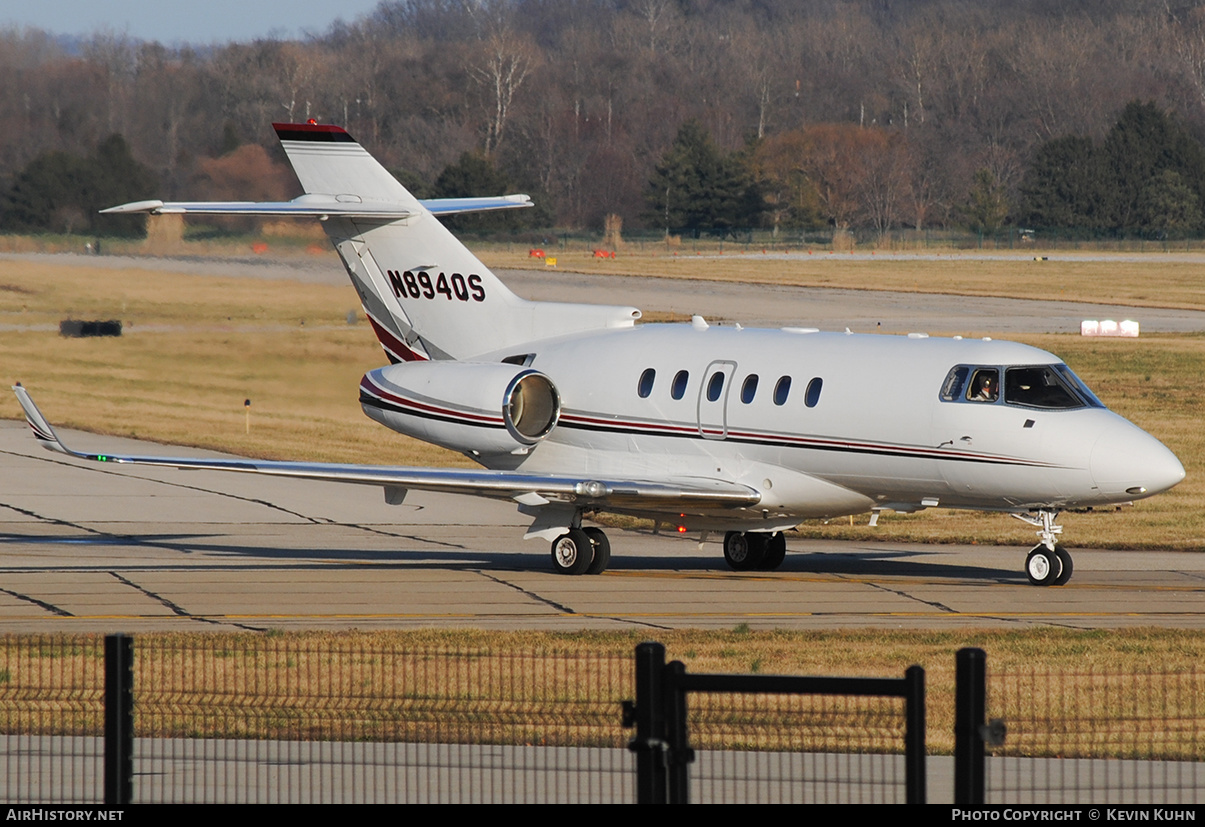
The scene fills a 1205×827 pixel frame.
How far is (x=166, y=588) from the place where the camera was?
67.7 ft

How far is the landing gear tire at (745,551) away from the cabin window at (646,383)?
2369 millimetres

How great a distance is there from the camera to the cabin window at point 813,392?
22.0m

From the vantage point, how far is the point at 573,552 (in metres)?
22.7

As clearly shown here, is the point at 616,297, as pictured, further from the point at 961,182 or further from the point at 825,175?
the point at 961,182

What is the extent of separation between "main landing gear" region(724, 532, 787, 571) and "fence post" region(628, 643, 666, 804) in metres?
16.0

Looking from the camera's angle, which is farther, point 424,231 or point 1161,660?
point 424,231

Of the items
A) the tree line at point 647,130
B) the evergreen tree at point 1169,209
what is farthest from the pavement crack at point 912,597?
the evergreen tree at point 1169,209

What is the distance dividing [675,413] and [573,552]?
2.35 metres

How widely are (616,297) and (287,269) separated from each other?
35687mm

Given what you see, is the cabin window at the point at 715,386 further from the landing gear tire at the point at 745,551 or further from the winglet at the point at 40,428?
the winglet at the point at 40,428

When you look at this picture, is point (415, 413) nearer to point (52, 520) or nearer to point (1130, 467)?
point (52, 520)

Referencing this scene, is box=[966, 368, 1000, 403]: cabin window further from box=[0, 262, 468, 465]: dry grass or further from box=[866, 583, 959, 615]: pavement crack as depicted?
box=[0, 262, 468, 465]: dry grass

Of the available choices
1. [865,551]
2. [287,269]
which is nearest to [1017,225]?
[287,269]

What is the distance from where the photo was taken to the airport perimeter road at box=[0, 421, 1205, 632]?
61.4 feet
